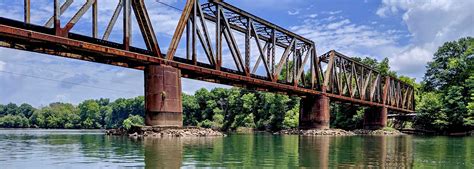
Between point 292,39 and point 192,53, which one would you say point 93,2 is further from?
point 292,39

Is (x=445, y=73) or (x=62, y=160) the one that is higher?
(x=445, y=73)

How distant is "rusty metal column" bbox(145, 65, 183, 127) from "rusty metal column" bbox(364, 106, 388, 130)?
65030 mm

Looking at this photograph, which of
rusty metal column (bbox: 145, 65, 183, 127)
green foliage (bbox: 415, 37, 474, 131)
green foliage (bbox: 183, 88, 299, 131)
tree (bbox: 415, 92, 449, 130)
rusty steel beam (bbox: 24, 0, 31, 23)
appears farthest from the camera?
green foliage (bbox: 183, 88, 299, 131)

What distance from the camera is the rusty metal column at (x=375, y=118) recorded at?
3880 inches

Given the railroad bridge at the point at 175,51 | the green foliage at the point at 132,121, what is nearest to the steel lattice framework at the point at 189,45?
the railroad bridge at the point at 175,51

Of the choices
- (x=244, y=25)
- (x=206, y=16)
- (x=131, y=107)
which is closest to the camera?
(x=206, y=16)

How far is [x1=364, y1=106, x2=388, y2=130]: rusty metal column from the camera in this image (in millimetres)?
98562

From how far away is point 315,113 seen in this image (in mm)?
77188

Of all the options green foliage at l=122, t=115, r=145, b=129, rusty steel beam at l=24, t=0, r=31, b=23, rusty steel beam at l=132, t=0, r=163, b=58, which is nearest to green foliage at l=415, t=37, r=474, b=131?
rusty steel beam at l=132, t=0, r=163, b=58

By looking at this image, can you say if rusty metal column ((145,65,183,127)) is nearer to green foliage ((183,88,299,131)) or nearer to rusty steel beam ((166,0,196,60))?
rusty steel beam ((166,0,196,60))

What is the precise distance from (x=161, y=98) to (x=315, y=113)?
1623 inches

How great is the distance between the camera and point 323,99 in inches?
3093

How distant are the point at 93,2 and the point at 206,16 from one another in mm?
19709

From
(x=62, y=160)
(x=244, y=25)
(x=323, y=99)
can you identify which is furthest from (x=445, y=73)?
(x=62, y=160)
